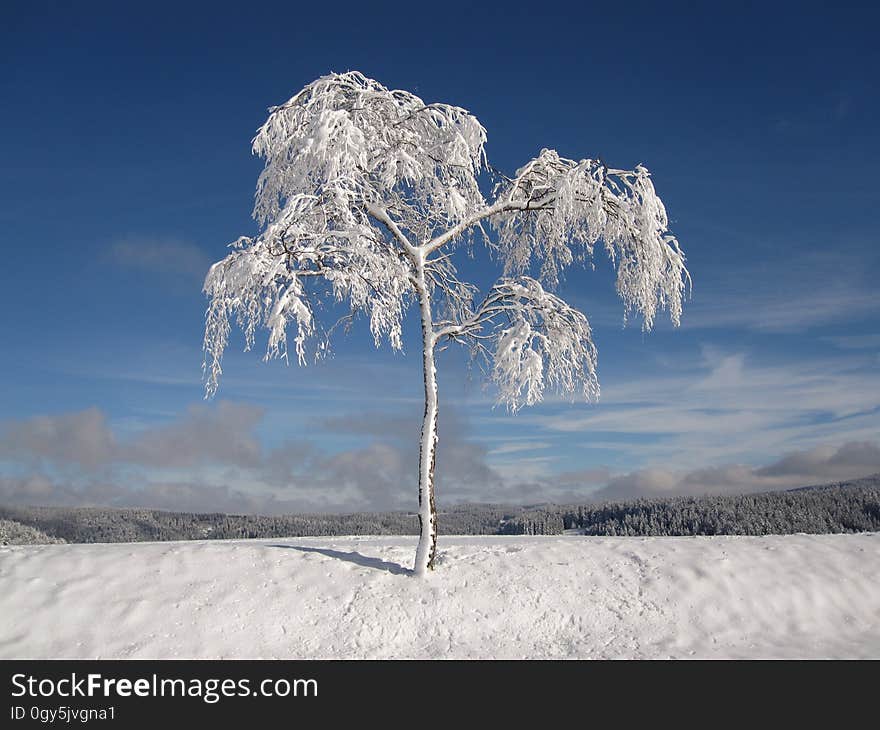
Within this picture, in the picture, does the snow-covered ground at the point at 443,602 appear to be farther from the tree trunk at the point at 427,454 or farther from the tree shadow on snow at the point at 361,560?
the tree trunk at the point at 427,454

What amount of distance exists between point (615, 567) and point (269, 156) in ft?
37.9

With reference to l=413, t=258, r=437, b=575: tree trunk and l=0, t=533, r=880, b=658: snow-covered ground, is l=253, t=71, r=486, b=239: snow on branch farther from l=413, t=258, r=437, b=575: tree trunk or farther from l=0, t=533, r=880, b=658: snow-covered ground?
l=0, t=533, r=880, b=658: snow-covered ground

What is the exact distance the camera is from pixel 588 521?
6444 cm

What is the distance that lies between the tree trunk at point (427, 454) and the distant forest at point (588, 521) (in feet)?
49.3

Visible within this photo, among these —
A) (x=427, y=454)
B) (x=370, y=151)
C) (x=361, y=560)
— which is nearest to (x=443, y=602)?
(x=361, y=560)

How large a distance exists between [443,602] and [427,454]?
2880 millimetres

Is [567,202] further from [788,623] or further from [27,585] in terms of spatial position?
[27,585]

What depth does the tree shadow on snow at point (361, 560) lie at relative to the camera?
40.4 ft

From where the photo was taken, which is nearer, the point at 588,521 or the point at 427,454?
the point at 427,454

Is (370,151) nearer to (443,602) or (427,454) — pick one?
(427,454)

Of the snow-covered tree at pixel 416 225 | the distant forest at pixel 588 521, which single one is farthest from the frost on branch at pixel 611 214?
the distant forest at pixel 588 521

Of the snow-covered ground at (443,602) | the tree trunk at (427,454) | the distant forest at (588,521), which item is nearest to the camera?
the snow-covered ground at (443,602)

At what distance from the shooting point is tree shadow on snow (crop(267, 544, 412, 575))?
12328mm

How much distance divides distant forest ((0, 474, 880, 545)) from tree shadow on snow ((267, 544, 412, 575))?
14011mm
